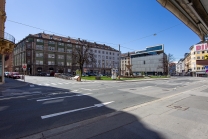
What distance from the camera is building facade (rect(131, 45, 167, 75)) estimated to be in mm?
89750

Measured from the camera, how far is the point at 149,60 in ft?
315

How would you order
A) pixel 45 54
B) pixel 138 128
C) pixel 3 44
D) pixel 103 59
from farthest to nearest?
pixel 103 59
pixel 45 54
pixel 3 44
pixel 138 128

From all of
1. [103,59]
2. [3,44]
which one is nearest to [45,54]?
[103,59]

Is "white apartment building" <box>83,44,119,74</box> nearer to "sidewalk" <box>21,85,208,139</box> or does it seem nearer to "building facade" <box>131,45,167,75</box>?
"building facade" <box>131,45,167,75</box>

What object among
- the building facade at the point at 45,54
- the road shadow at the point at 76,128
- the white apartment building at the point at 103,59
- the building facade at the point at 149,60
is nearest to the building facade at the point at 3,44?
the road shadow at the point at 76,128

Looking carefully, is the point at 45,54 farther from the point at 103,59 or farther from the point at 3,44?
the point at 3,44

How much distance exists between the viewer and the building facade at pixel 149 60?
294 ft

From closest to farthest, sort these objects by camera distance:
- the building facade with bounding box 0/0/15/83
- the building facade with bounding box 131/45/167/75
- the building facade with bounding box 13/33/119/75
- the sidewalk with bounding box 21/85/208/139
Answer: the sidewalk with bounding box 21/85/208/139, the building facade with bounding box 0/0/15/83, the building facade with bounding box 13/33/119/75, the building facade with bounding box 131/45/167/75

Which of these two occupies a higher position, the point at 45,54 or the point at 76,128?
the point at 45,54

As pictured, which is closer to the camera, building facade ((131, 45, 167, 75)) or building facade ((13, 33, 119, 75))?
building facade ((13, 33, 119, 75))

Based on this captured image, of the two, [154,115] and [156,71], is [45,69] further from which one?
[156,71]

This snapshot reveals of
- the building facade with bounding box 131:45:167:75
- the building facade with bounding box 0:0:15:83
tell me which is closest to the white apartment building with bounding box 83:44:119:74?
the building facade with bounding box 131:45:167:75

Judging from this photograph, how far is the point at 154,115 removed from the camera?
5.23m

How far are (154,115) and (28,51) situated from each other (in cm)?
6348
